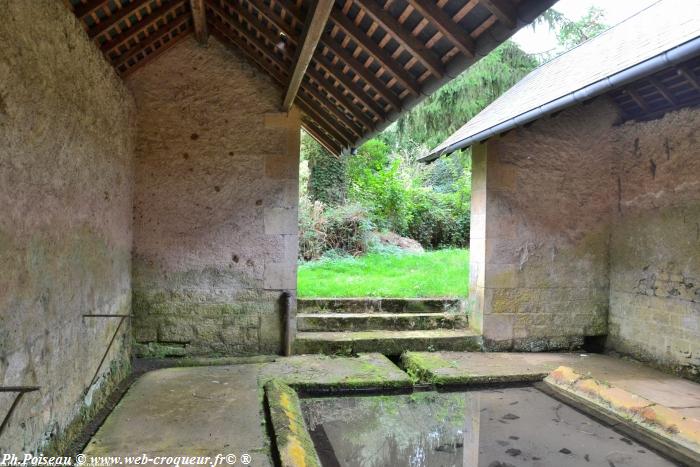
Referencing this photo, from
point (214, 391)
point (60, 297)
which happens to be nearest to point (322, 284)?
point (214, 391)

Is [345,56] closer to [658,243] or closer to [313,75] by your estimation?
[313,75]

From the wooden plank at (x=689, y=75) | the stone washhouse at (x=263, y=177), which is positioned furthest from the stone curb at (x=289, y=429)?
the wooden plank at (x=689, y=75)

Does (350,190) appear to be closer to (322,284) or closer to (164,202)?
(322,284)

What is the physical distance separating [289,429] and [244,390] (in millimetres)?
1043

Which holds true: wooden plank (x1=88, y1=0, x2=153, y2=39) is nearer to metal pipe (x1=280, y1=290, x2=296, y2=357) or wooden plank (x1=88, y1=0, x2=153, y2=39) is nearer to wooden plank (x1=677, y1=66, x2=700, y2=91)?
metal pipe (x1=280, y1=290, x2=296, y2=357)

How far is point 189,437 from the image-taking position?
2.94m

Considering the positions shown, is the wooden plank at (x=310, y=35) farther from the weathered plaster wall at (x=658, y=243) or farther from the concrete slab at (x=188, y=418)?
the weathered plaster wall at (x=658, y=243)

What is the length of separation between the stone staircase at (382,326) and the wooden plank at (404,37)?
9.70 feet

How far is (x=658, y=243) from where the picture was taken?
5.06 meters

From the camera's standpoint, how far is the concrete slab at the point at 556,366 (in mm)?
4027

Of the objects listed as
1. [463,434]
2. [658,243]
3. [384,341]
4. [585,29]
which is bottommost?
[463,434]

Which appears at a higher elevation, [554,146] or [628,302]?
[554,146]

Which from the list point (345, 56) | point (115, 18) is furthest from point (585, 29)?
point (115, 18)

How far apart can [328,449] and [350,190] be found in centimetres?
917
